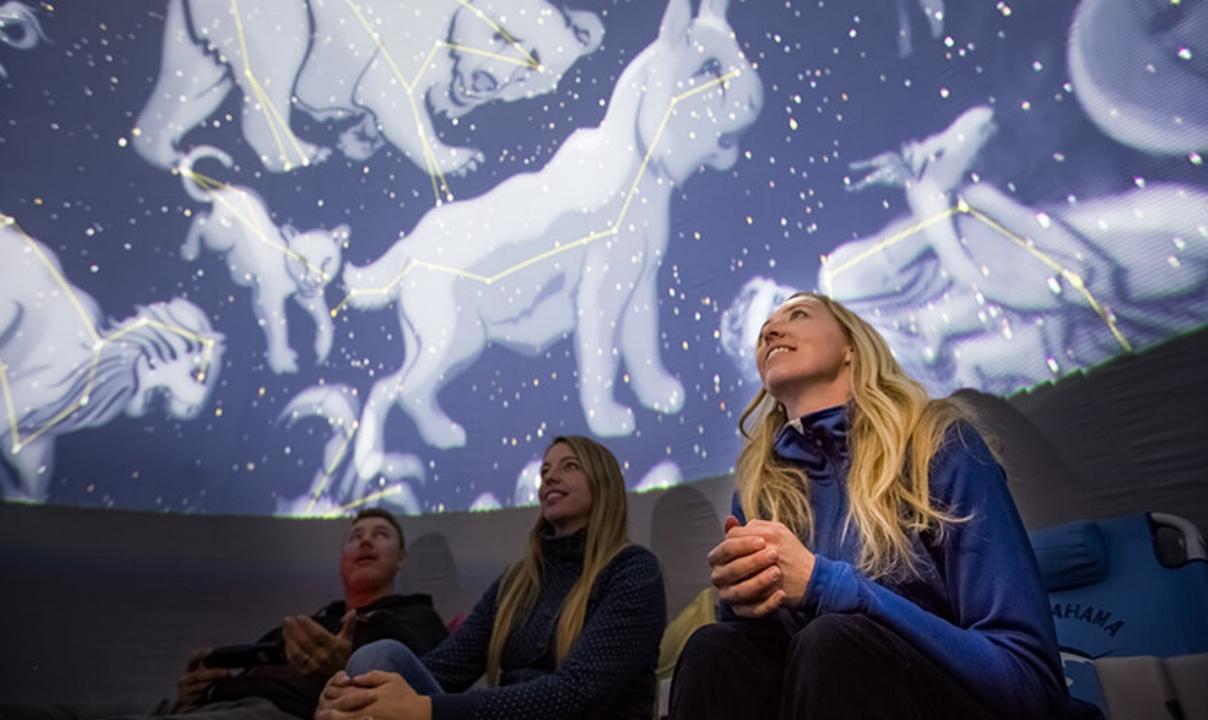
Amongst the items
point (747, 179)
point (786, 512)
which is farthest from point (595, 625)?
point (747, 179)

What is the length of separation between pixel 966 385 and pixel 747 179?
93 cm

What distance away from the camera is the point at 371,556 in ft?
7.84

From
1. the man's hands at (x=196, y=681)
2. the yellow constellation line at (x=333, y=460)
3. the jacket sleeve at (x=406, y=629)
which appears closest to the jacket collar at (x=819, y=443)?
the jacket sleeve at (x=406, y=629)

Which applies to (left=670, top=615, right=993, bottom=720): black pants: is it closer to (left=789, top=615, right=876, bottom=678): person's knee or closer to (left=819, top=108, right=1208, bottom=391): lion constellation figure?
(left=789, top=615, right=876, bottom=678): person's knee

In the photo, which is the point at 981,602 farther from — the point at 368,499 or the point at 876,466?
the point at 368,499

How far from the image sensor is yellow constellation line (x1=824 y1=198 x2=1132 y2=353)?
1.79m

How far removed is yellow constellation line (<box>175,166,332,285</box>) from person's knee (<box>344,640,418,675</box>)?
186 cm

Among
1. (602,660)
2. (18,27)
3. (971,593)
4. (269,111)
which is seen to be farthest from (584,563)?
(18,27)

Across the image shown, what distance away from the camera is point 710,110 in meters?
2.72

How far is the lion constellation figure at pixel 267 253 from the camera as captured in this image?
3014 millimetres

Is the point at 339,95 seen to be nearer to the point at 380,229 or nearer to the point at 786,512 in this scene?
the point at 380,229

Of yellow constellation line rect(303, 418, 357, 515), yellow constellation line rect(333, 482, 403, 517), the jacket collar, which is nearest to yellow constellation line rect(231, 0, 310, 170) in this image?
yellow constellation line rect(303, 418, 357, 515)

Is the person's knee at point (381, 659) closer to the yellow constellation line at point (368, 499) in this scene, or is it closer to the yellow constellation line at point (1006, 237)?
the yellow constellation line at point (1006, 237)

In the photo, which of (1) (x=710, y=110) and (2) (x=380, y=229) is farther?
(2) (x=380, y=229)
